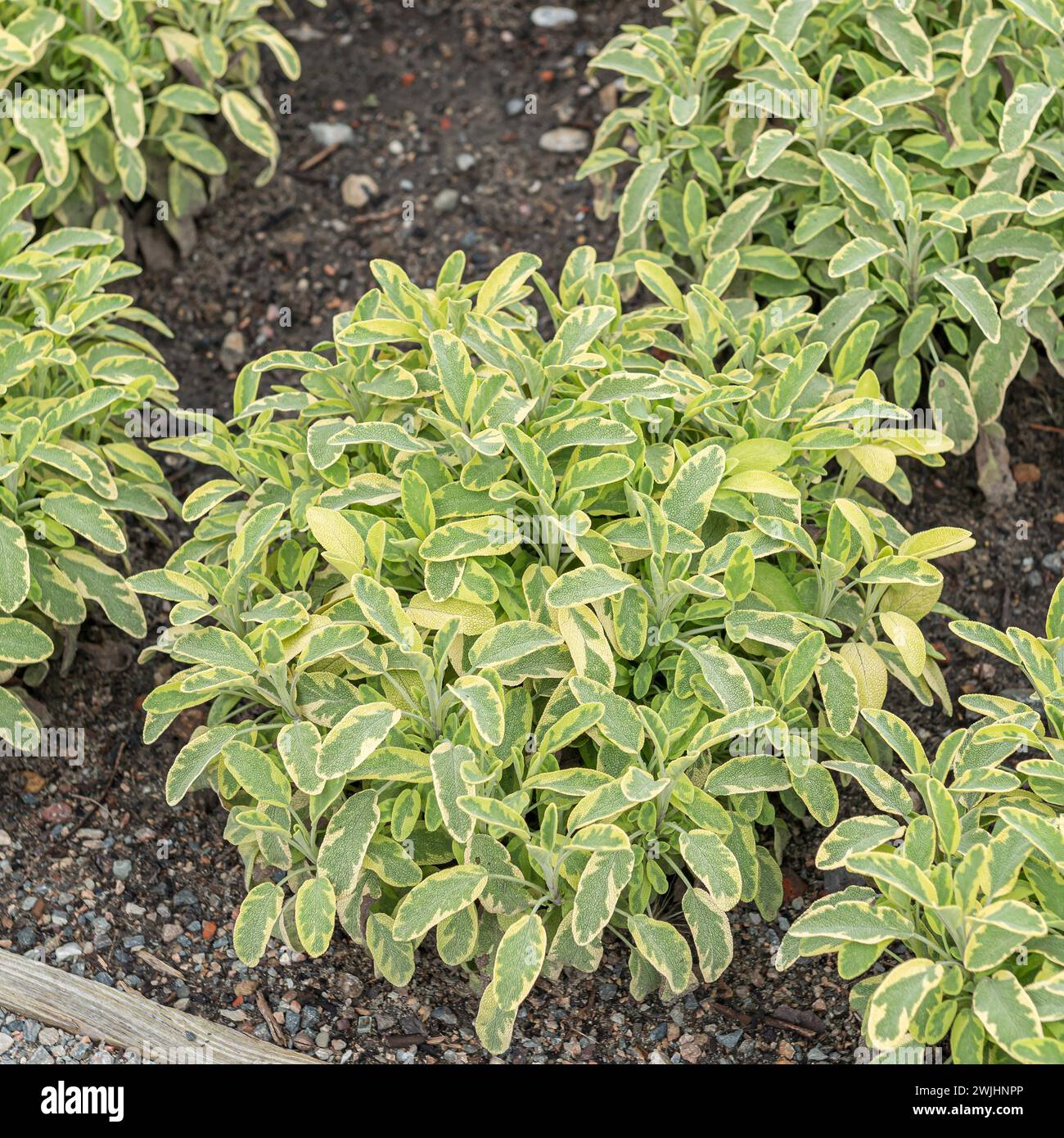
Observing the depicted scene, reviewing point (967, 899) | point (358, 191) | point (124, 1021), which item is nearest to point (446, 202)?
point (358, 191)

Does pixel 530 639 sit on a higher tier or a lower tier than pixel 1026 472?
higher

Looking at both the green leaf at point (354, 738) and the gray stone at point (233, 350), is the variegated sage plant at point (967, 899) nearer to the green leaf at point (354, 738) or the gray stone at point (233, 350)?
the green leaf at point (354, 738)

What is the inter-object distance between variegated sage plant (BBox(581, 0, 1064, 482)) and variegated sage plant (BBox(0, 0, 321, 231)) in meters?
1.16

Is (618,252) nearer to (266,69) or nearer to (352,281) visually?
(352,281)

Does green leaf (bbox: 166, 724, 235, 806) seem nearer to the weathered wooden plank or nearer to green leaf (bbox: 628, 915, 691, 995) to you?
the weathered wooden plank

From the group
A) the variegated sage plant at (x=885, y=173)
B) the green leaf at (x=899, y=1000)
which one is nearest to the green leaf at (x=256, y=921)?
the green leaf at (x=899, y=1000)

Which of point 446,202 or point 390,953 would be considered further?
point 446,202

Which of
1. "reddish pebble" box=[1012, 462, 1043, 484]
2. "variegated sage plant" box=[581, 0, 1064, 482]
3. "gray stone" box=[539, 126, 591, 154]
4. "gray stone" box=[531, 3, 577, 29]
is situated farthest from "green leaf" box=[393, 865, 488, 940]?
"gray stone" box=[531, 3, 577, 29]

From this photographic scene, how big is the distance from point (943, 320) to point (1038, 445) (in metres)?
0.48

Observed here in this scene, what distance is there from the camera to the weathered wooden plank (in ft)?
8.50

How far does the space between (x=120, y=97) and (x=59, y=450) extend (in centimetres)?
142

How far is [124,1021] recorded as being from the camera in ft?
8.55

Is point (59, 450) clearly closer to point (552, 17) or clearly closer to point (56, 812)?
point (56, 812)

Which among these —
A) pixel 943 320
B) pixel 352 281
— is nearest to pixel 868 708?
pixel 943 320
